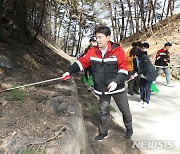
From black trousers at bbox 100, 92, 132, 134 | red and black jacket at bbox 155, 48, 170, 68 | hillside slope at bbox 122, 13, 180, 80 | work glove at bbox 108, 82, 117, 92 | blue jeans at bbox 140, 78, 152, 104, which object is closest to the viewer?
work glove at bbox 108, 82, 117, 92

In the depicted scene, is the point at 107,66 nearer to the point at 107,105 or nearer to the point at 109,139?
the point at 107,105

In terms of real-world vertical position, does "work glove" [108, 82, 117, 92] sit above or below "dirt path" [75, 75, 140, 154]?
above

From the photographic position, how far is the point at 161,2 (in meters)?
25.8

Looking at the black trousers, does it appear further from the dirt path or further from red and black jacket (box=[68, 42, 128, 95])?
the dirt path

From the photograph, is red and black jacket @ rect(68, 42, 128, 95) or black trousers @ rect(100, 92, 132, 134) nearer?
red and black jacket @ rect(68, 42, 128, 95)

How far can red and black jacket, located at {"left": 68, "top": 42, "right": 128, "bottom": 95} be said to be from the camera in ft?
12.0

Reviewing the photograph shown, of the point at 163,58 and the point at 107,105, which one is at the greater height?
the point at 163,58

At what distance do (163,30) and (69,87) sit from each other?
47.3ft

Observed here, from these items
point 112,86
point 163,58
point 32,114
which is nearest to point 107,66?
point 112,86

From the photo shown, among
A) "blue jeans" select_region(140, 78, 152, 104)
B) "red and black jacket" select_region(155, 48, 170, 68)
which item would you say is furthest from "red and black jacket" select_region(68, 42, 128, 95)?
"red and black jacket" select_region(155, 48, 170, 68)

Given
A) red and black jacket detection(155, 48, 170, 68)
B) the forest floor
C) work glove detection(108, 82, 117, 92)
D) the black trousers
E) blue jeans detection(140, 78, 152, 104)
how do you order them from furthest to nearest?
red and black jacket detection(155, 48, 170, 68), blue jeans detection(140, 78, 152, 104), the black trousers, work glove detection(108, 82, 117, 92), the forest floor

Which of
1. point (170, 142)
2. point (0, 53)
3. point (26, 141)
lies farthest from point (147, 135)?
point (0, 53)

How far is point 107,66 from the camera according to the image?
369 centimetres

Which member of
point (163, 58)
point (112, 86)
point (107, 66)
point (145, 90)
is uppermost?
point (107, 66)
